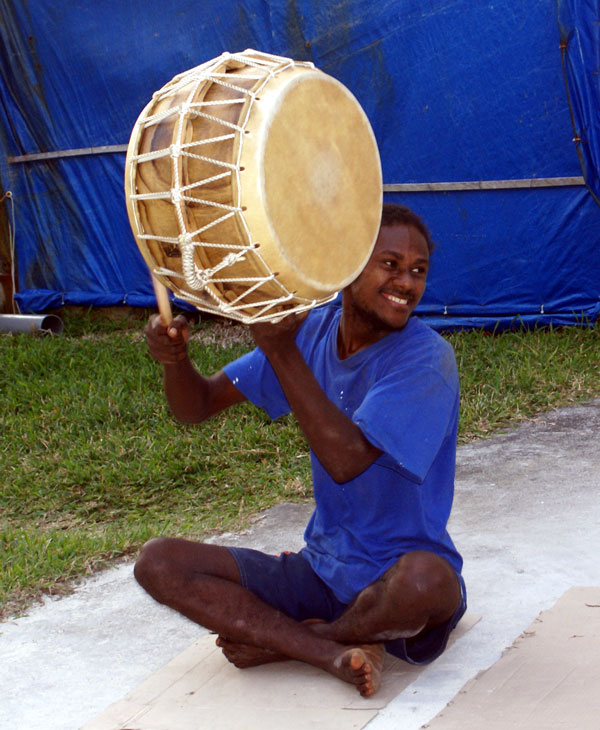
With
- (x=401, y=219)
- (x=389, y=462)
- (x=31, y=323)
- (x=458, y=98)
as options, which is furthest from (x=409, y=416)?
(x=31, y=323)

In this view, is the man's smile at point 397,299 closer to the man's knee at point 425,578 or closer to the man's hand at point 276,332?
the man's hand at point 276,332

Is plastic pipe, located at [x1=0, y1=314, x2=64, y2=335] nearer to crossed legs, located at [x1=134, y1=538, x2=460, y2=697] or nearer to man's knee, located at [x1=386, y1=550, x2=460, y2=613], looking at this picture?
crossed legs, located at [x1=134, y1=538, x2=460, y2=697]

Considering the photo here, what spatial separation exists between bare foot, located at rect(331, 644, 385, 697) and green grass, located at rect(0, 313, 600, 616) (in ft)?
3.58

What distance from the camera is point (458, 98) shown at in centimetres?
520

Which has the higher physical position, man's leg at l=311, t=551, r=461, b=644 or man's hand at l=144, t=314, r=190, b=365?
man's hand at l=144, t=314, r=190, b=365

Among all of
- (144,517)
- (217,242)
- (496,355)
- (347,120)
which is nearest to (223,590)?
(217,242)

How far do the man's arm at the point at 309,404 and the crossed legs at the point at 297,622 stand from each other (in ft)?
0.98

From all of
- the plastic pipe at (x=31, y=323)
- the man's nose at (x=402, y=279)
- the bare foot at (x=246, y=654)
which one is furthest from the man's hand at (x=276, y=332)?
the plastic pipe at (x=31, y=323)

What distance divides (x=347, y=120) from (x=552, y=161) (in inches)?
129

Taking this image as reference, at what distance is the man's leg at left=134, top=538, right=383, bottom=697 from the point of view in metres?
2.33

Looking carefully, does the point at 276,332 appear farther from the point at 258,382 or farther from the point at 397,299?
the point at 258,382

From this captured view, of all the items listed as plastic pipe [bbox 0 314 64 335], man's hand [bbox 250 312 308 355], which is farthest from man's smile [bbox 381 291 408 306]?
plastic pipe [bbox 0 314 64 335]

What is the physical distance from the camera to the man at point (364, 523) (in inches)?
84.9

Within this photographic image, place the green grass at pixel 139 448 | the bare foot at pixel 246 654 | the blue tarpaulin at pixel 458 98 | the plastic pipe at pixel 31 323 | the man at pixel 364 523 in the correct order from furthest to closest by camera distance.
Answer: the plastic pipe at pixel 31 323, the blue tarpaulin at pixel 458 98, the green grass at pixel 139 448, the bare foot at pixel 246 654, the man at pixel 364 523
